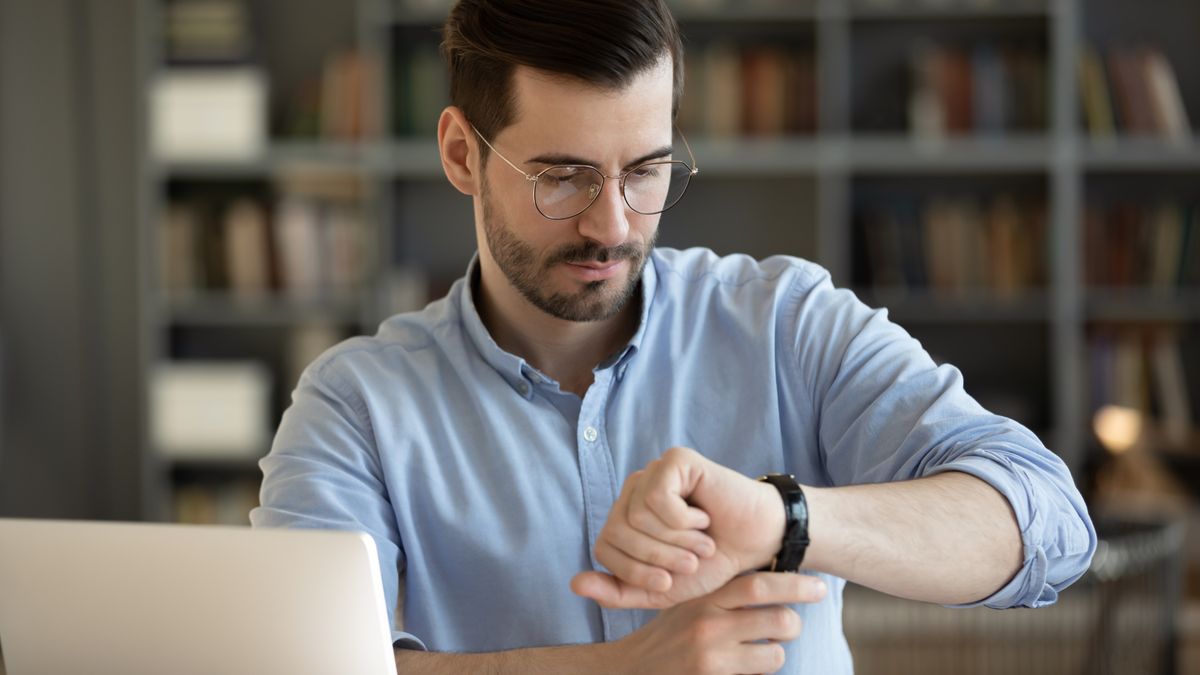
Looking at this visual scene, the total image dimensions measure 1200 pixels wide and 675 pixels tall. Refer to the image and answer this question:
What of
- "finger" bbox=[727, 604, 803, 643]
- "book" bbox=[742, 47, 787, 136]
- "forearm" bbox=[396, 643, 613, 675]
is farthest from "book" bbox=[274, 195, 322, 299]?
"finger" bbox=[727, 604, 803, 643]

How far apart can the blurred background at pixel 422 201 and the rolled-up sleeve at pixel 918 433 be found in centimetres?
251

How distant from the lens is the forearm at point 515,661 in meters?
1.20

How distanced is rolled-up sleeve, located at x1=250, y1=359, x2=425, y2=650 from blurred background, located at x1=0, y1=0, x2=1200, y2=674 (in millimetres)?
2651

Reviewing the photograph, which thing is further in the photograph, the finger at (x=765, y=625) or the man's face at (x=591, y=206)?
the man's face at (x=591, y=206)

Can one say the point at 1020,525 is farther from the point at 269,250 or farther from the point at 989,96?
the point at 269,250

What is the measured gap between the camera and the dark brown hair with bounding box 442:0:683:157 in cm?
137

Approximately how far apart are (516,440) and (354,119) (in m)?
2.91

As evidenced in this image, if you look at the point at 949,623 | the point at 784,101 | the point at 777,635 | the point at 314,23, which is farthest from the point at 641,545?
the point at 314,23

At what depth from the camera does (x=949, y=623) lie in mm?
3023

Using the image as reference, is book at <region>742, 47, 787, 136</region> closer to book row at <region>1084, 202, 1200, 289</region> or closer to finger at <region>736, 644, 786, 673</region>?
book row at <region>1084, 202, 1200, 289</region>

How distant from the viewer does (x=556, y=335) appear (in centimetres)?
151

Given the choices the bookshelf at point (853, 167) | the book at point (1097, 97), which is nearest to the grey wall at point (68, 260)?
the bookshelf at point (853, 167)

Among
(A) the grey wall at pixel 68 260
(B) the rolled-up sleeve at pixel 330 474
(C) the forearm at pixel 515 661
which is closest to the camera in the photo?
(C) the forearm at pixel 515 661

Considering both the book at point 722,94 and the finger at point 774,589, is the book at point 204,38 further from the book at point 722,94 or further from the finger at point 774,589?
the finger at point 774,589
